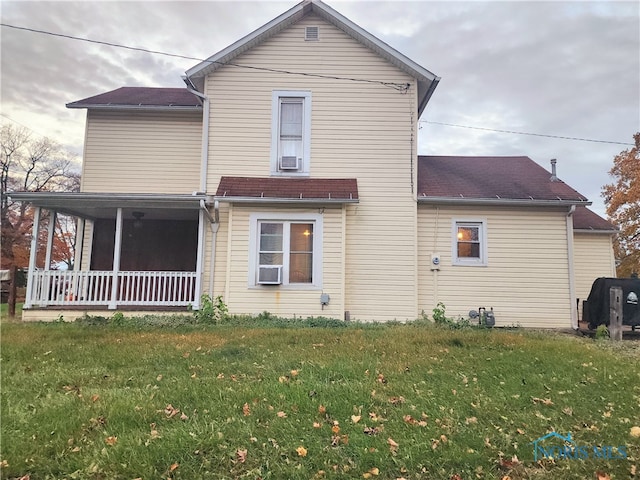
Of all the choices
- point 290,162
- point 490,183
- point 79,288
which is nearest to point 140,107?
point 290,162

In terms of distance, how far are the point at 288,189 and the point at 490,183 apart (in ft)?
19.5

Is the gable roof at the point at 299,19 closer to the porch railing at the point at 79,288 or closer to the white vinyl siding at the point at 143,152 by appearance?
the white vinyl siding at the point at 143,152

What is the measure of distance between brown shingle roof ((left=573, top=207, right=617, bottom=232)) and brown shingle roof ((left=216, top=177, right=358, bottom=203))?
7.99m

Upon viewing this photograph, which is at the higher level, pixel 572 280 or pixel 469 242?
pixel 469 242

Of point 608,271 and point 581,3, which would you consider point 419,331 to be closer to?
point 608,271

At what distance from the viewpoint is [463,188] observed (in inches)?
429

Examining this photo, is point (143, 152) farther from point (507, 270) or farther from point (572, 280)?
point (572, 280)

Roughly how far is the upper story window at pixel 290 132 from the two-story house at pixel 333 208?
3 centimetres

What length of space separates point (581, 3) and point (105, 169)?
14.0 m

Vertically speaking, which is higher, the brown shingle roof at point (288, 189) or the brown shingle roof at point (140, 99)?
the brown shingle roof at point (140, 99)

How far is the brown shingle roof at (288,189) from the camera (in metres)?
9.59

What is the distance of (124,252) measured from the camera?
11.8m

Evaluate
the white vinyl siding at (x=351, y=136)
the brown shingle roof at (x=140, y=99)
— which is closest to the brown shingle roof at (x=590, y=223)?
the white vinyl siding at (x=351, y=136)

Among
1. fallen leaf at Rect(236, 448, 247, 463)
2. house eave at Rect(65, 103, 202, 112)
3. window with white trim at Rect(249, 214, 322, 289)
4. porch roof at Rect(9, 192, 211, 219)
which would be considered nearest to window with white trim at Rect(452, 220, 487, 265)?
window with white trim at Rect(249, 214, 322, 289)
